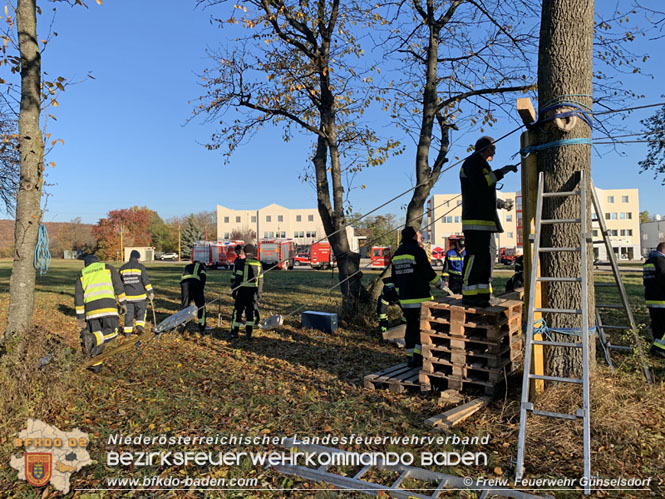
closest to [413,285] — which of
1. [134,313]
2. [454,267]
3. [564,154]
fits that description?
[564,154]

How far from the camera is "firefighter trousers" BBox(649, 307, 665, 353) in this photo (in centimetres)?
700

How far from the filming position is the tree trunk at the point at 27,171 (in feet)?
19.2

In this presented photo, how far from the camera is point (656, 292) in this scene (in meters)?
7.38

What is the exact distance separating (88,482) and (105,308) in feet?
13.5

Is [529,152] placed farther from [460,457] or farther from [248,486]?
[248,486]

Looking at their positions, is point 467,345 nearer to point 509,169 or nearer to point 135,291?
point 509,169

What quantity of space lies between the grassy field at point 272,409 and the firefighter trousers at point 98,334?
357 mm

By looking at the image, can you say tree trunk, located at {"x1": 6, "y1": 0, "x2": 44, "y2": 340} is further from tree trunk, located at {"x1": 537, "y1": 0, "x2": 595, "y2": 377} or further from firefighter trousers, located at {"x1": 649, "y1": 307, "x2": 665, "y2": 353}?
firefighter trousers, located at {"x1": 649, "y1": 307, "x2": 665, "y2": 353}

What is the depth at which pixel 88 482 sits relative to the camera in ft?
11.8

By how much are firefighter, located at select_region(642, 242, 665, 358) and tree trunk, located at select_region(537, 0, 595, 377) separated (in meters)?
3.62

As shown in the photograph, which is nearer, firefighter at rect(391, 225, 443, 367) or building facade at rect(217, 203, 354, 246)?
firefighter at rect(391, 225, 443, 367)

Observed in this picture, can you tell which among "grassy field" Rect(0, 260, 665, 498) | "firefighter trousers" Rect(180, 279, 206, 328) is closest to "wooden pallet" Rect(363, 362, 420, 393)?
"grassy field" Rect(0, 260, 665, 498)

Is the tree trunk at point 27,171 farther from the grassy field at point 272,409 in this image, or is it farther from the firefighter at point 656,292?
the firefighter at point 656,292

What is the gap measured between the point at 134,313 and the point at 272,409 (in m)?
6.49
